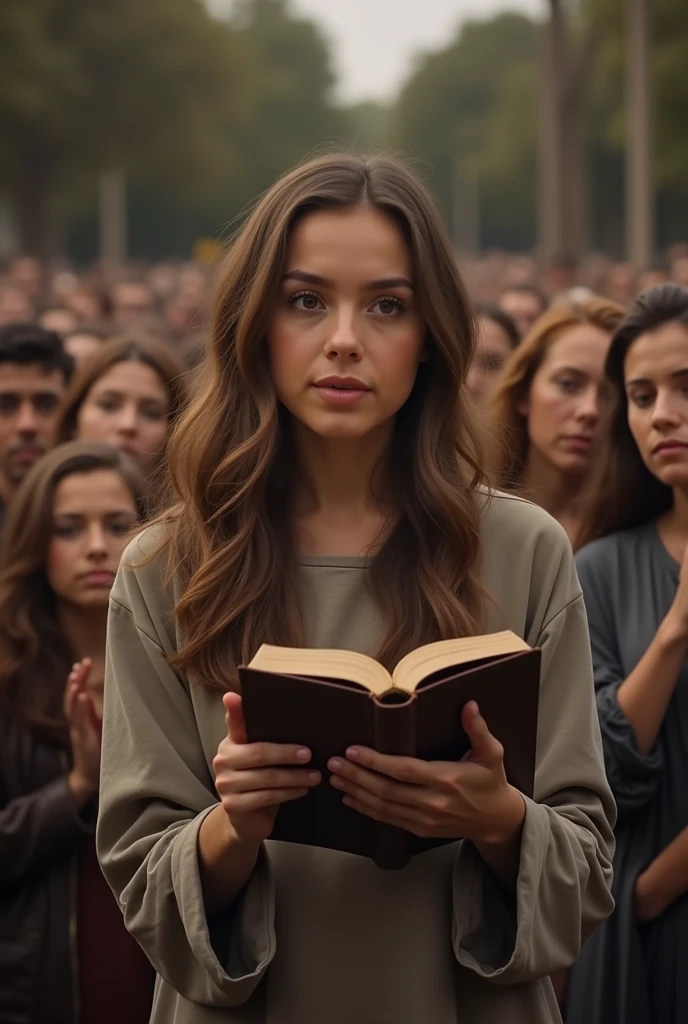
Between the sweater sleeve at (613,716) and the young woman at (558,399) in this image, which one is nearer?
the sweater sleeve at (613,716)

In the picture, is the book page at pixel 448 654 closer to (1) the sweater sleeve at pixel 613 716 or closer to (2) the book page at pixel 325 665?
(2) the book page at pixel 325 665

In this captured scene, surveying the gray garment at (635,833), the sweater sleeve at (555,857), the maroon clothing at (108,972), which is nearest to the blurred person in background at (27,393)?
the maroon clothing at (108,972)

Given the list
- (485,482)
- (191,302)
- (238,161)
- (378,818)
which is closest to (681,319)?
(485,482)

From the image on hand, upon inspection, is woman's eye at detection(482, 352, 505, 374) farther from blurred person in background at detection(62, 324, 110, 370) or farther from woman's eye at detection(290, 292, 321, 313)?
woman's eye at detection(290, 292, 321, 313)

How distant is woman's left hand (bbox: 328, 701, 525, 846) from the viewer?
2545 mm

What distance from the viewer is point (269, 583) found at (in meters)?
2.92

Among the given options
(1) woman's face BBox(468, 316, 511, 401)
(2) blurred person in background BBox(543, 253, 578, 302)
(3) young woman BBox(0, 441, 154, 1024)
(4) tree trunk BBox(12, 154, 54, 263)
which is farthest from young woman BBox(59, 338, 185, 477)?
(4) tree trunk BBox(12, 154, 54, 263)

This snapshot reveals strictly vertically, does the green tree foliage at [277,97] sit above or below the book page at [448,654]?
above

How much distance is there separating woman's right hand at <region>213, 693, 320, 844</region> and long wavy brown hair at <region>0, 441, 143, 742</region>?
195 cm

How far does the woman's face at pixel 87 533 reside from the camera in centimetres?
476

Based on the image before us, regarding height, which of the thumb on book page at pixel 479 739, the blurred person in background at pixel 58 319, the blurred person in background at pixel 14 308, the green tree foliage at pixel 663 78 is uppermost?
the green tree foliage at pixel 663 78

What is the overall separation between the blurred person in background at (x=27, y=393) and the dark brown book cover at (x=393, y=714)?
12.9ft

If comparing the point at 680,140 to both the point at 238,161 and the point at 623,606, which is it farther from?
the point at 238,161

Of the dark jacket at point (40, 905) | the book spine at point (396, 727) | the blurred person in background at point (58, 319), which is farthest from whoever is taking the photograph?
the blurred person in background at point (58, 319)
